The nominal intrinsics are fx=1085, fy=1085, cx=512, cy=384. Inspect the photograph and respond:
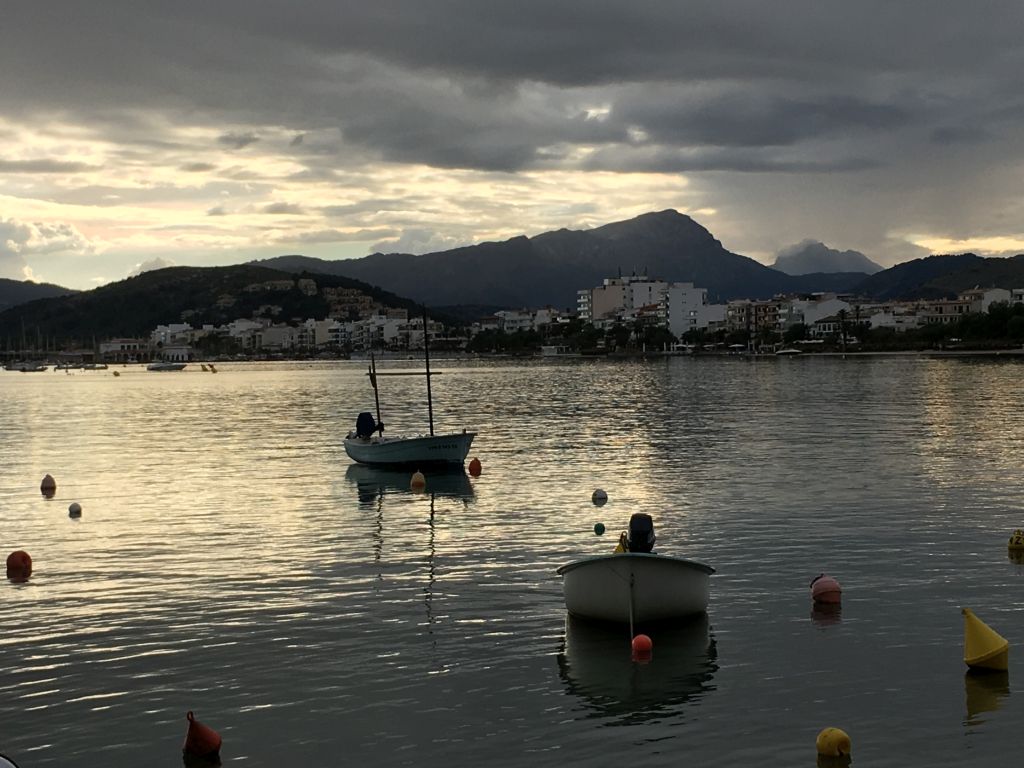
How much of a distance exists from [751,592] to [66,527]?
2482 centimetres

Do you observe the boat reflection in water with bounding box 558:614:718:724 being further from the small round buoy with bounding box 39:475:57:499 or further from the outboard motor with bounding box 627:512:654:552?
the small round buoy with bounding box 39:475:57:499

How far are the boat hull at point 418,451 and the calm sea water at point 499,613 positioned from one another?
1212 mm

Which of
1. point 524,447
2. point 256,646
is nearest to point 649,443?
point 524,447

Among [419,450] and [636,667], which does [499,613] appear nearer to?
[636,667]

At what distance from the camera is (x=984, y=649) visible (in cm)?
1906

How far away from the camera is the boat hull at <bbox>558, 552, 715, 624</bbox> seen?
2153 cm

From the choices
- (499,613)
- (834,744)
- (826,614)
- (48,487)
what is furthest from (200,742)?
(48,487)

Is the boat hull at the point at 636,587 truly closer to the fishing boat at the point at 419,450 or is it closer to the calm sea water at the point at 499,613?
the calm sea water at the point at 499,613

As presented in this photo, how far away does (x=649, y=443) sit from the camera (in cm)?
6456

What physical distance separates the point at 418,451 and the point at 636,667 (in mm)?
34105

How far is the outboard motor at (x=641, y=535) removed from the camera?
2239 cm

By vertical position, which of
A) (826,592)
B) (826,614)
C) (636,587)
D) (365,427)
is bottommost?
(826,614)

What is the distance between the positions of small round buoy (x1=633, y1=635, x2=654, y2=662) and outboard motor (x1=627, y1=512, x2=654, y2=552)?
2.40 metres

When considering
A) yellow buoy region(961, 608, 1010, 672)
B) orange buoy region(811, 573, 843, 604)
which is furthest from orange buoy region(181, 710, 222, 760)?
orange buoy region(811, 573, 843, 604)
